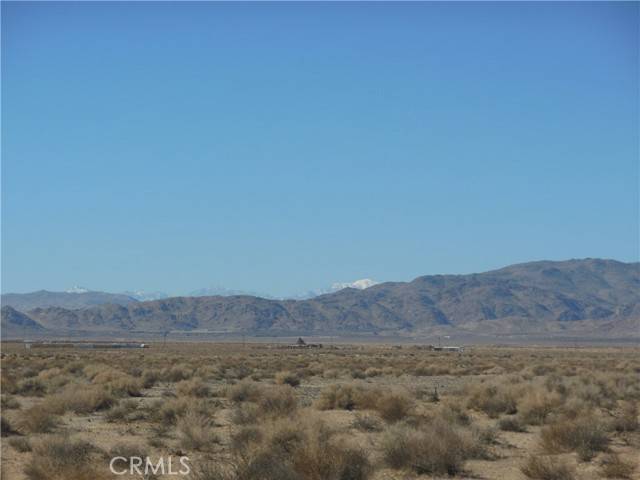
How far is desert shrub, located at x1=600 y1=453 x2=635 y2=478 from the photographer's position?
1798 cm

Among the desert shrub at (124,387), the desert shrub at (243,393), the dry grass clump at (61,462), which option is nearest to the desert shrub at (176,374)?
the desert shrub at (124,387)

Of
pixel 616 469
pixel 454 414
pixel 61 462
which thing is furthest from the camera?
pixel 454 414

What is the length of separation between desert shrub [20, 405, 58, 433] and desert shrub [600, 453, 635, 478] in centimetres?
1485

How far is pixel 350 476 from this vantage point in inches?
629

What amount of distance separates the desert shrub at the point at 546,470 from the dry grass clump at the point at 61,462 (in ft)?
28.3

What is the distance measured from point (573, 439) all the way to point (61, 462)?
39.4 ft

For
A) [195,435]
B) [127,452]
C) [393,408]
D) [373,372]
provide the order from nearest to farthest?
[127,452] → [195,435] → [393,408] → [373,372]

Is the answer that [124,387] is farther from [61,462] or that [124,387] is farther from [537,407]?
[61,462]

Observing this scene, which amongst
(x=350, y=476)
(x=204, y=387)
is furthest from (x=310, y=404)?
(x=350, y=476)

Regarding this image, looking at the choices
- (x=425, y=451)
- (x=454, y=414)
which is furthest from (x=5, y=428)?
(x=454, y=414)

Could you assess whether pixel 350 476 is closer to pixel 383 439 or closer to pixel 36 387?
pixel 383 439

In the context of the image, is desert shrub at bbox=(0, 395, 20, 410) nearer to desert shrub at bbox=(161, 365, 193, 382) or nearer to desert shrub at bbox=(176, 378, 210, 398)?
desert shrub at bbox=(176, 378, 210, 398)

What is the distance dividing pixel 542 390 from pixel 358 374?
77.8 ft

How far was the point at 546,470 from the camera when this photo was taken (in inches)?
678
